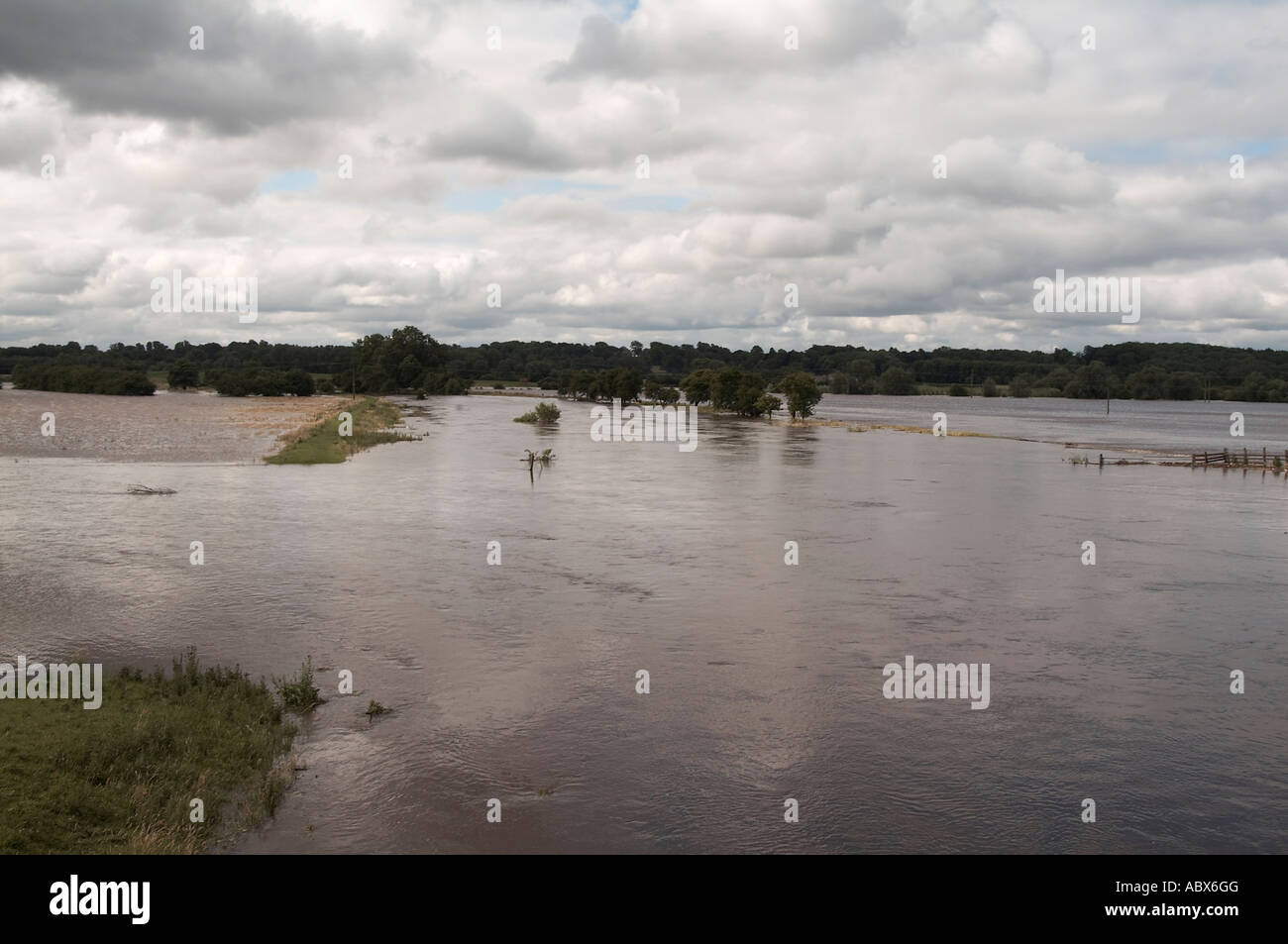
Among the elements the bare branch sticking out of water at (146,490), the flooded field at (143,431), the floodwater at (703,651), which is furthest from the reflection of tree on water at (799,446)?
the bare branch sticking out of water at (146,490)

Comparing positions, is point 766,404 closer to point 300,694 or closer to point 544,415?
point 544,415

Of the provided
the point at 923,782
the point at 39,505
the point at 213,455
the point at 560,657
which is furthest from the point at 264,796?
the point at 213,455

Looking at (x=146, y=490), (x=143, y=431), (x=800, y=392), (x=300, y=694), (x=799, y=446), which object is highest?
(x=800, y=392)

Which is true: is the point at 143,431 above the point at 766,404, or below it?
below

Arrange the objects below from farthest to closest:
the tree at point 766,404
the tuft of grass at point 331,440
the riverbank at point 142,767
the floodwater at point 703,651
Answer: the tree at point 766,404, the tuft of grass at point 331,440, the floodwater at point 703,651, the riverbank at point 142,767

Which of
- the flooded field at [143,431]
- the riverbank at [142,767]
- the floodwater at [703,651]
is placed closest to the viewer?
the riverbank at [142,767]

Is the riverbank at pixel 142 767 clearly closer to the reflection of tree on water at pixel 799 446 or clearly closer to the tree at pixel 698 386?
the reflection of tree on water at pixel 799 446

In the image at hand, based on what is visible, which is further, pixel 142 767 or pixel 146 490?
pixel 146 490

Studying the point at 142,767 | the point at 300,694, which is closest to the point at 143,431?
the point at 300,694
